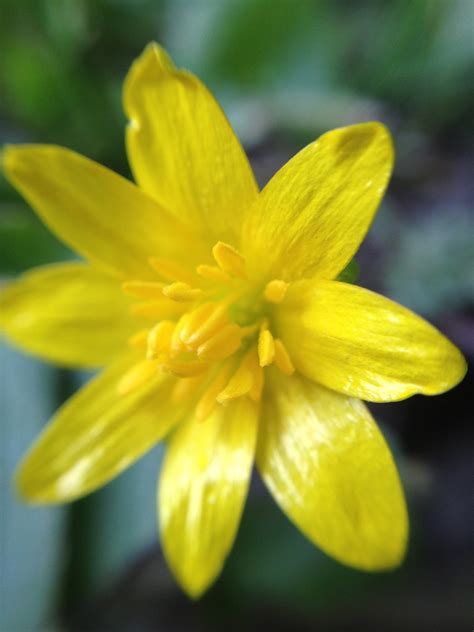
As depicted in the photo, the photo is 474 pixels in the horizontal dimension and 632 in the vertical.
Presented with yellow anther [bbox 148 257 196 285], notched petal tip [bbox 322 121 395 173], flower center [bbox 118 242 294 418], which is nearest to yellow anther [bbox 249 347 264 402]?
flower center [bbox 118 242 294 418]

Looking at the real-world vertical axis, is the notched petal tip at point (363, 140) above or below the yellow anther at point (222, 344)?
above

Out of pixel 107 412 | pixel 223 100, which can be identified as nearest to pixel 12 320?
pixel 107 412

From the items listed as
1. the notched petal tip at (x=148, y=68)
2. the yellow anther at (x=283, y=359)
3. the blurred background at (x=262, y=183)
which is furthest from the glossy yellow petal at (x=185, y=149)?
the blurred background at (x=262, y=183)

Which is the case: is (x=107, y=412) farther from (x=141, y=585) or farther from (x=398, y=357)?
(x=141, y=585)

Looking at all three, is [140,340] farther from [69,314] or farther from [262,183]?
[262,183]

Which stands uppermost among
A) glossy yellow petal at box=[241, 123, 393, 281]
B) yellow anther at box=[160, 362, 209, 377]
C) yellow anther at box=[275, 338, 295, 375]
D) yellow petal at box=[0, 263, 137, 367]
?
glossy yellow petal at box=[241, 123, 393, 281]

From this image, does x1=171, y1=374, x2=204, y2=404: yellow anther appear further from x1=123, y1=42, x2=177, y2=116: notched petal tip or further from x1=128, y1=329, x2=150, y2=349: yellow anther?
x1=123, y1=42, x2=177, y2=116: notched petal tip

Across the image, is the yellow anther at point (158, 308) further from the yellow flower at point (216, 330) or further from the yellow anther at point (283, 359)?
the yellow anther at point (283, 359)
